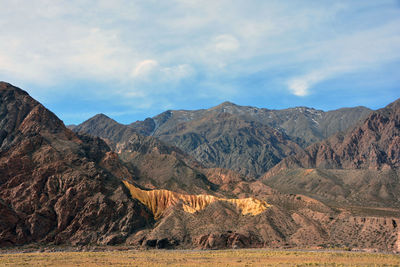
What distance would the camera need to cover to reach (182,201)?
156m

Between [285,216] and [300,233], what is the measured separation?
14.4 meters

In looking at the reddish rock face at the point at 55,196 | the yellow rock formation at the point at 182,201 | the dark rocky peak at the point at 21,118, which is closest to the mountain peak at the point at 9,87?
the dark rocky peak at the point at 21,118

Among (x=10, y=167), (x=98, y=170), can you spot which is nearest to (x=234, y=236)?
(x=98, y=170)

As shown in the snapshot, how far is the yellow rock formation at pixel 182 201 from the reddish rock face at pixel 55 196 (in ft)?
30.4

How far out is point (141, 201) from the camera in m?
153

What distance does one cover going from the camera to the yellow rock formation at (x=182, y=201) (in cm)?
14893

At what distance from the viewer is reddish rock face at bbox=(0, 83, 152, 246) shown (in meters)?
122

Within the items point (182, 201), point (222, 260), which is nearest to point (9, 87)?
point (182, 201)

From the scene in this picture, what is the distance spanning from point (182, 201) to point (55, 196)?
47.7 m

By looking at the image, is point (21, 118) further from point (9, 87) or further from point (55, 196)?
point (55, 196)

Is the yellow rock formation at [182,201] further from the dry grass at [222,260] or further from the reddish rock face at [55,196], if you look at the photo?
the dry grass at [222,260]

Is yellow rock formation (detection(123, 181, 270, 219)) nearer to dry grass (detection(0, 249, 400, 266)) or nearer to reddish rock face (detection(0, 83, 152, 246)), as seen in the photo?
reddish rock face (detection(0, 83, 152, 246))

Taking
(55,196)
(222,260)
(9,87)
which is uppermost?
(9,87)

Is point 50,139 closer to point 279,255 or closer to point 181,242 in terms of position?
point 181,242
